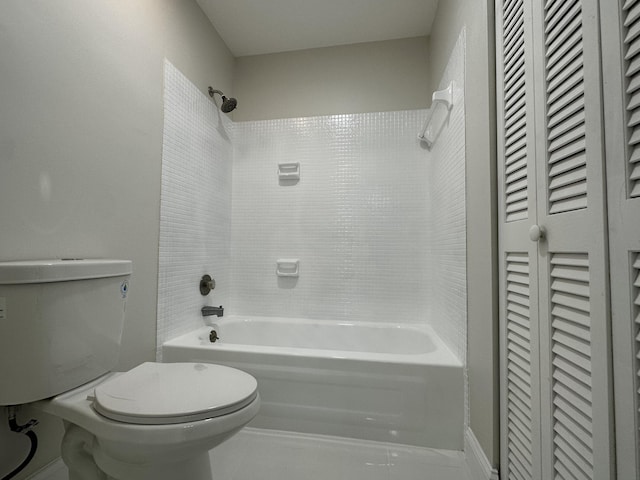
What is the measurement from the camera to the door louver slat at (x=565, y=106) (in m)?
0.68

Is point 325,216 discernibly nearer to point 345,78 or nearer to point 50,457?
point 345,78

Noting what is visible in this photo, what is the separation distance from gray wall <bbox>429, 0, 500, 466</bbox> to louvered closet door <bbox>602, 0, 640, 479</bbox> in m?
0.53

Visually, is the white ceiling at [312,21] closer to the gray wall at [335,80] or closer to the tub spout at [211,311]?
the gray wall at [335,80]

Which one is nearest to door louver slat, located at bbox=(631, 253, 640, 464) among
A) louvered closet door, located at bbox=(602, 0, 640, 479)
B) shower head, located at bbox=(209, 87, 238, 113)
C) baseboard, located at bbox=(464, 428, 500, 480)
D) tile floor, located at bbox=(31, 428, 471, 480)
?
louvered closet door, located at bbox=(602, 0, 640, 479)

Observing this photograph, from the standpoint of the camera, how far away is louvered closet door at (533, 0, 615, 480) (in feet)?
2.02

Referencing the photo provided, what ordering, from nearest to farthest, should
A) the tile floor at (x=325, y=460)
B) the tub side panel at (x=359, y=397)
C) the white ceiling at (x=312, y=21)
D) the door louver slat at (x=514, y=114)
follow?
the door louver slat at (x=514, y=114) → the tile floor at (x=325, y=460) → the tub side panel at (x=359, y=397) → the white ceiling at (x=312, y=21)

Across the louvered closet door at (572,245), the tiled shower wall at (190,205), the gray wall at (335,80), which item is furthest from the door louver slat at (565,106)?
the tiled shower wall at (190,205)

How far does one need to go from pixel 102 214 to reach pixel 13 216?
1.08 ft

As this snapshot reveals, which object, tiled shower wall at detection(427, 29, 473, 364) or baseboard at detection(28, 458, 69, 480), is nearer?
baseboard at detection(28, 458, 69, 480)

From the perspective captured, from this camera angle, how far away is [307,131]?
7.59ft

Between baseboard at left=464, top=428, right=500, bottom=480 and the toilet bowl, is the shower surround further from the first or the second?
the toilet bowl

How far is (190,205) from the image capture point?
6.22 feet

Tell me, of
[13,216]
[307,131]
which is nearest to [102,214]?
[13,216]

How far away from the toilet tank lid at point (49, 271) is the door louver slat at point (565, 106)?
136 centimetres
